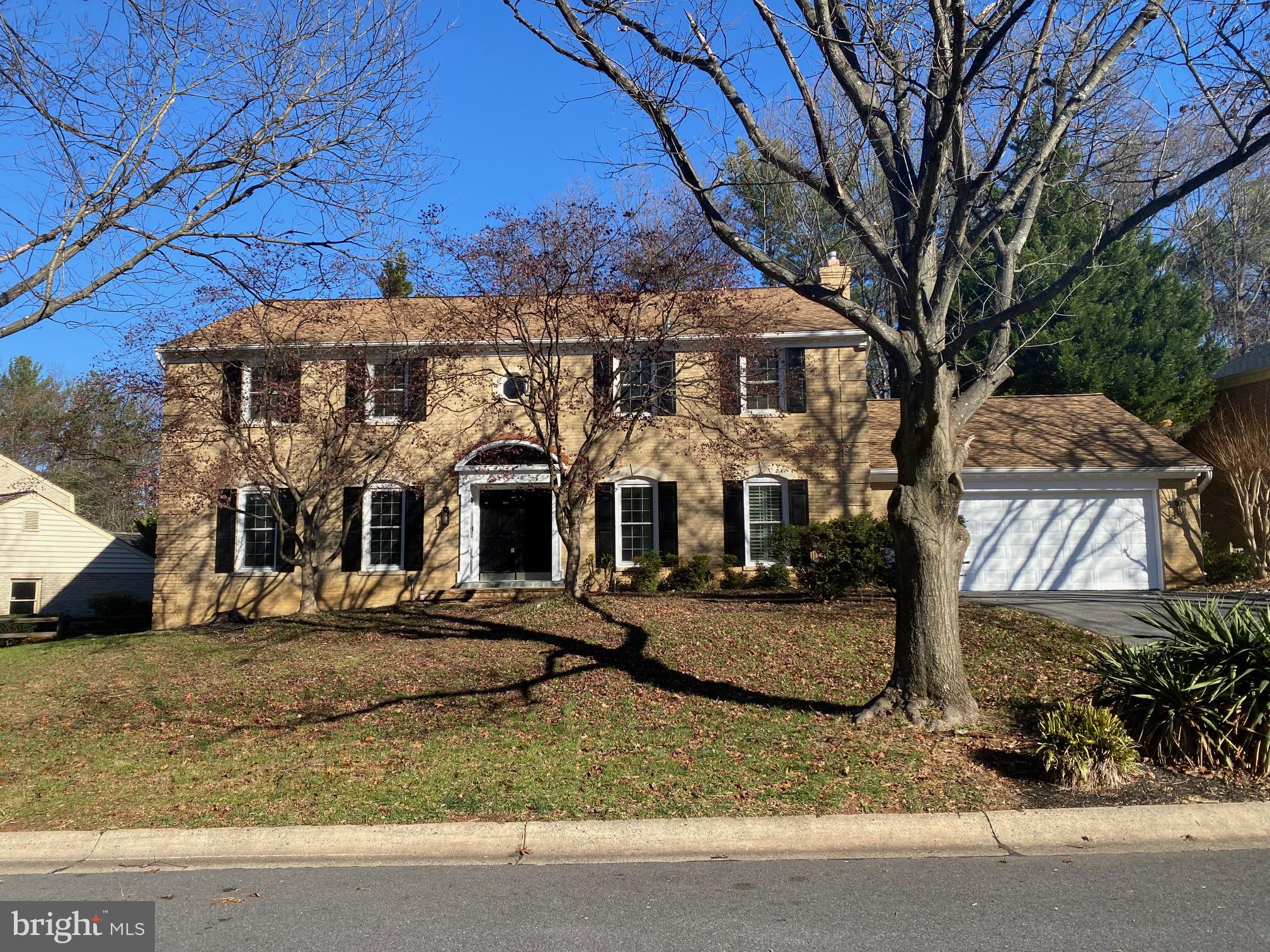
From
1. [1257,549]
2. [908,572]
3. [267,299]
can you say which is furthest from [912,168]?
[1257,549]

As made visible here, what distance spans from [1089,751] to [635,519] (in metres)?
12.6

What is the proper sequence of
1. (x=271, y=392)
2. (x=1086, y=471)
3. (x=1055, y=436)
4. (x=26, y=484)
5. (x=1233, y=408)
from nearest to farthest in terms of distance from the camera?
(x=271, y=392)
(x=1086, y=471)
(x=1055, y=436)
(x=1233, y=408)
(x=26, y=484)

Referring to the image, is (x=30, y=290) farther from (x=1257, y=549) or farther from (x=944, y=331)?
(x=1257, y=549)

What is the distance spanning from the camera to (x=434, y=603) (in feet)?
57.2

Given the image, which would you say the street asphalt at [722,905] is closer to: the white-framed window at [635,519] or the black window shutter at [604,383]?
the black window shutter at [604,383]

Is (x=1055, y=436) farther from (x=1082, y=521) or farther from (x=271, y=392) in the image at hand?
(x=271, y=392)

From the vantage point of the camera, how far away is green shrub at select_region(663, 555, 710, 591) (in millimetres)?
18172

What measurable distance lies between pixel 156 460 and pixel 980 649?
47.4 ft

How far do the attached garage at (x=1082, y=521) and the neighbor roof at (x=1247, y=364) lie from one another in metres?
6.03

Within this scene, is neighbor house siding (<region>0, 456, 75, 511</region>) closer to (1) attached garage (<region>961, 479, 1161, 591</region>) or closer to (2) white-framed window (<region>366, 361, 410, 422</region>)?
(2) white-framed window (<region>366, 361, 410, 422</region>)

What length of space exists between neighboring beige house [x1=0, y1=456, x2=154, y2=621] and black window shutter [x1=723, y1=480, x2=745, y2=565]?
16.7m

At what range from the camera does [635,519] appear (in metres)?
19.1

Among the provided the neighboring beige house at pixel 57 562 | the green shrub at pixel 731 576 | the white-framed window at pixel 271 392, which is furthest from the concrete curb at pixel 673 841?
the neighboring beige house at pixel 57 562

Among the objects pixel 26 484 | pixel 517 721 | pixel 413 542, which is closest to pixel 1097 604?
pixel 517 721
